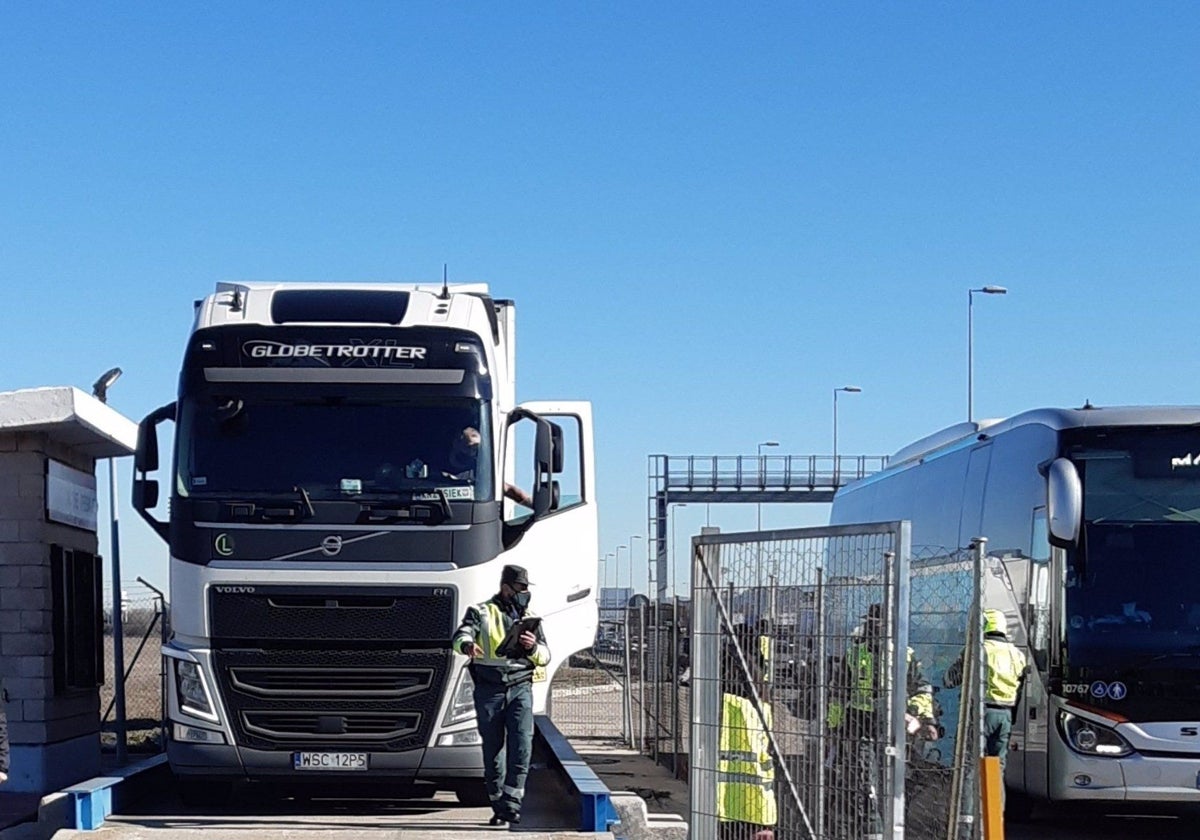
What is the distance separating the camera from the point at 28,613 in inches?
659

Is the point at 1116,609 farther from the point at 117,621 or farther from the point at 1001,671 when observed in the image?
the point at 117,621

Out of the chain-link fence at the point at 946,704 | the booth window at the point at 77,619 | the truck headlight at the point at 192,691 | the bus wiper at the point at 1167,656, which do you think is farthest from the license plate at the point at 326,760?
the bus wiper at the point at 1167,656

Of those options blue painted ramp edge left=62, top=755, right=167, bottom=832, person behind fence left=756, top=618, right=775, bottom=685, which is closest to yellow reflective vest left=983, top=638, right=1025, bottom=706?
person behind fence left=756, top=618, right=775, bottom=685

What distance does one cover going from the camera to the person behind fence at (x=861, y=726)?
7391 mm

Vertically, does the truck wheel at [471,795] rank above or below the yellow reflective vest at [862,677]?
below

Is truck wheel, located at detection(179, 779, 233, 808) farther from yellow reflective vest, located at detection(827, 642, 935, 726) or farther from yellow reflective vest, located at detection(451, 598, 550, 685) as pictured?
yellow reflective vest, located at detection(827, 642, 935, 726)

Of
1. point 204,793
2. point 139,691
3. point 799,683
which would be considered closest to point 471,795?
point 204,793

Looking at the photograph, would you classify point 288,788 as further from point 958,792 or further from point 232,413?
point 958,792

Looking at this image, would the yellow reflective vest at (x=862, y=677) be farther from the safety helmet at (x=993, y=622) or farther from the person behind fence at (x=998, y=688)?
the person behind fence at (x=998, y=688)

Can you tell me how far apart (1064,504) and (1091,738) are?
6.43ft

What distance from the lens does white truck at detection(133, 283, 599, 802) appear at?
12.6 m

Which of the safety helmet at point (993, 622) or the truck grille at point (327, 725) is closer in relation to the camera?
the truck grille at point (327, 725)

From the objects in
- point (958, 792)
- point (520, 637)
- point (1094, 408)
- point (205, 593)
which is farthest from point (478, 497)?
point (1094, 408)

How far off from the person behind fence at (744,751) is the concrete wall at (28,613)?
379 inches
